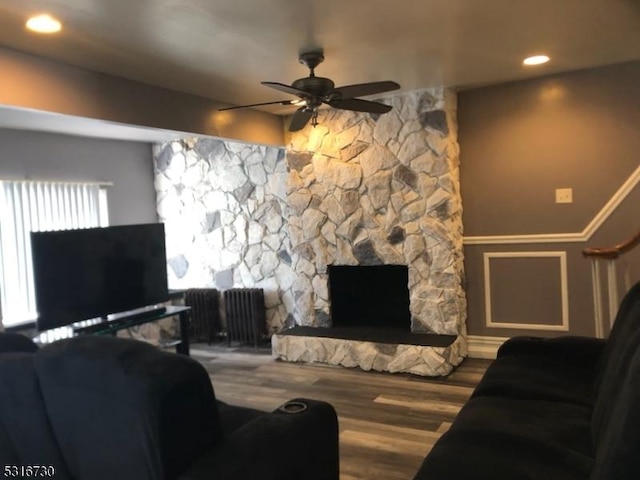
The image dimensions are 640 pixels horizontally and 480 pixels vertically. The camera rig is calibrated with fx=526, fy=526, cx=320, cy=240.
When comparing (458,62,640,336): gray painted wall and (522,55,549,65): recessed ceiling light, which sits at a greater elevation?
(522,55,549,65): recessed ceiling light

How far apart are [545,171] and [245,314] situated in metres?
3.41

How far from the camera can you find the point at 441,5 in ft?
A: 8.91

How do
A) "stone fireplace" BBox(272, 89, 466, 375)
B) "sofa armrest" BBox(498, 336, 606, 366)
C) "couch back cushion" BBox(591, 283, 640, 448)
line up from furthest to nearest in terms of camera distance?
"stone fireplace" BBox(272, 89, 466, 375)
"sofa armrest" BBox(498, 336, 606, 366)
"couch back cushion" BBox(591, 283, 640, 448)

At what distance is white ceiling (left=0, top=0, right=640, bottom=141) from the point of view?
2648mm

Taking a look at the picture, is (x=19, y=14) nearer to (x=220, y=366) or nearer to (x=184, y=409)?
(x=184, y=409)

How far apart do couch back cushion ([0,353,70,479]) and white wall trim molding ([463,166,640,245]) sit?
395 cm

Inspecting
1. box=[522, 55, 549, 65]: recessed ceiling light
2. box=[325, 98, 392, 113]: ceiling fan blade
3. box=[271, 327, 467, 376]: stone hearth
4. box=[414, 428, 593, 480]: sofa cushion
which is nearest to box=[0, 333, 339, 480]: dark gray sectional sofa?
box=[414, 428, 593, 480]: sofa cushion

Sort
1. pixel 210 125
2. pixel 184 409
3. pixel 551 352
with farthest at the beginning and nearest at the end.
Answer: pixel 210 125, pixel 551 352, pixel 184 409

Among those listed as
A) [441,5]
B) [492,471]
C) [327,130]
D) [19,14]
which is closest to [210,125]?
[327,130]

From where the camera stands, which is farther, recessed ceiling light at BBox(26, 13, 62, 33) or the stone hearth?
the stone hearth

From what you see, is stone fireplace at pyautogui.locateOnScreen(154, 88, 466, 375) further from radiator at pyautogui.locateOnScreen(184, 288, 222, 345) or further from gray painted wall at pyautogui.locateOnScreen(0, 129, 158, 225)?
gray painted wall at pyautogui.locateOnScreen(0, 129, 158, 225)

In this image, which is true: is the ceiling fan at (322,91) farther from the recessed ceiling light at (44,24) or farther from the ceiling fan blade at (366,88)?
the recessed ceiling light at (44,24)

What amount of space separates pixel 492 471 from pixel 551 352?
1.33 m

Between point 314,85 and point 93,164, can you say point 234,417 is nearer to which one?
point 314,85
